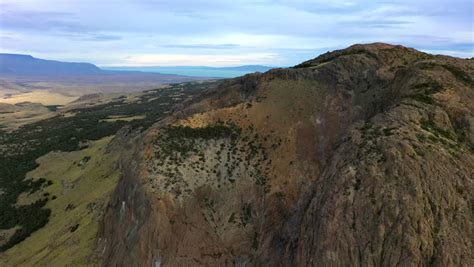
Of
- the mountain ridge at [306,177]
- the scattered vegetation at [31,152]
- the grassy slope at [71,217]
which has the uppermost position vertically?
the mountain ridge at [306,177]

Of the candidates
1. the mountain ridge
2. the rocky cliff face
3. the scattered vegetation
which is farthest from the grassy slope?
the rocky cliff face

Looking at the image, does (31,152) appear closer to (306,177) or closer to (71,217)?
(71,217)

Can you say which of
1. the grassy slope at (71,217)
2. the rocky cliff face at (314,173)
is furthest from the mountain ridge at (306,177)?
the grassy slope at (71,217)

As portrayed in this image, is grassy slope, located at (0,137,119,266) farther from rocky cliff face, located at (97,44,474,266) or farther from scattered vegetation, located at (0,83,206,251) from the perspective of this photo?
rocky cliff face, located at (97,44,474,266)

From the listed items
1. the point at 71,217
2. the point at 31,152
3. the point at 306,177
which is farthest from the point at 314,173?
the point at 31,152

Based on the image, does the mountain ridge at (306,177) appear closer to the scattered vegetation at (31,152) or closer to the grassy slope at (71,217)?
the grassy slope at (71,217)

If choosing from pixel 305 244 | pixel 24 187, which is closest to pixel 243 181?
pixel 305 244

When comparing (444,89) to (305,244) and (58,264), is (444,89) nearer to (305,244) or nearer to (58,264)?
(305,244)
